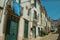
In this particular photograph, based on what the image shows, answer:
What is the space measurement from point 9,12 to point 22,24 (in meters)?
4.04

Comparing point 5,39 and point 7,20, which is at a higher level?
point 7,20

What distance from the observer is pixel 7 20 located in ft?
51.9

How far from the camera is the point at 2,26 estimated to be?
1481 cm

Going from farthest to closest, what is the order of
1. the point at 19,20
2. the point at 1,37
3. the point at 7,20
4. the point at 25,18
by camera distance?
1. the point at 25,18
2. the point at 19,20
3. the point at 7,20
4. the point at 1,37

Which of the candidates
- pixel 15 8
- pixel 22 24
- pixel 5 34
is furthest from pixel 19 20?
→ pixel 5 34

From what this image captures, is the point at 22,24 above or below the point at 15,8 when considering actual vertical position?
below

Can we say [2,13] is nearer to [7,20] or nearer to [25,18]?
[7,20]

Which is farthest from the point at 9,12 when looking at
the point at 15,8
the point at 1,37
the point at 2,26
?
the point at 1,37

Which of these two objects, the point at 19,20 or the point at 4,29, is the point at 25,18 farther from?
the point at 4,29

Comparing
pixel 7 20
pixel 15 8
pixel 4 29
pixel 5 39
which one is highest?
pixel 15 8

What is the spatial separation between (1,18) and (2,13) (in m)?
0.52

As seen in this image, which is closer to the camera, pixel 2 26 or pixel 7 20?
pixel 2 26

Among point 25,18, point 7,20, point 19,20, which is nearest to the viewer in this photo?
point 7,20

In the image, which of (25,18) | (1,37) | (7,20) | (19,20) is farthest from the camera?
(25,18)
